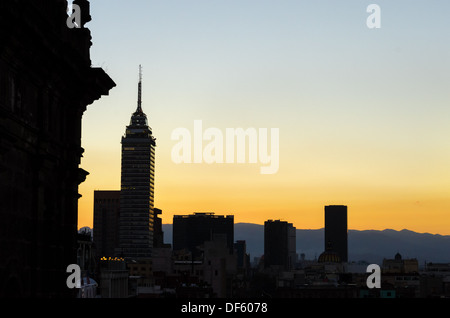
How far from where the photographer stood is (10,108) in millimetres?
21969

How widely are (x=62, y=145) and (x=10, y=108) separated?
561 cm

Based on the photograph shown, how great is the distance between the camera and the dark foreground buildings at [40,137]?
2189 centimetres

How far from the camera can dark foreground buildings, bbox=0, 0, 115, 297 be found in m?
21.9

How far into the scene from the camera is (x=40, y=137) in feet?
80.7
